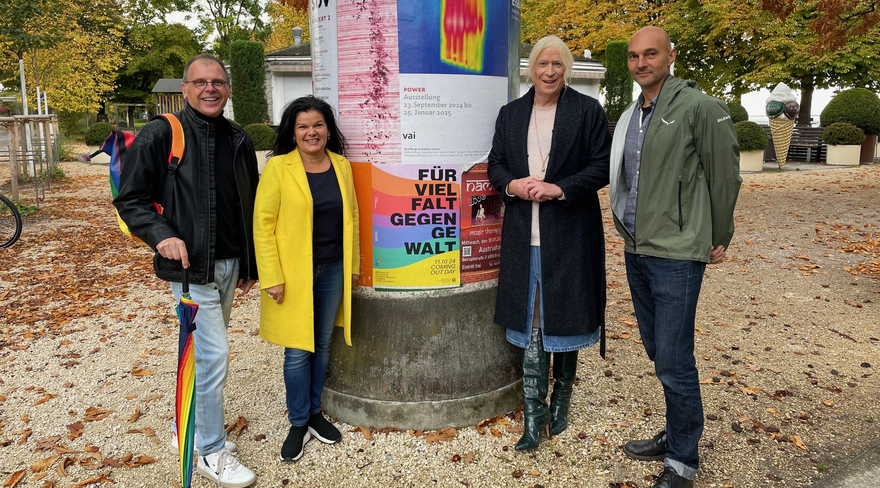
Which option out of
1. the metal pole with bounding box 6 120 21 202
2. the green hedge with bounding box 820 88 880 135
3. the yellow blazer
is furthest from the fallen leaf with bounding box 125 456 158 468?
the green hedge with bounding box 820 88 880 135

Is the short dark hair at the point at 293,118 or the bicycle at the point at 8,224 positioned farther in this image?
the bicycle at the point at 8,224

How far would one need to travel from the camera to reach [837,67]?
83.9 ft

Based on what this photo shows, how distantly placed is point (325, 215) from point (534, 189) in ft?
3.72

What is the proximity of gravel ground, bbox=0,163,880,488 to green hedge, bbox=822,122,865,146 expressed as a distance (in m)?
12.9

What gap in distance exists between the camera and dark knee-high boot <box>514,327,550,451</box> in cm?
364

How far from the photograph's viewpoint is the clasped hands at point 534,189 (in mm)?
3311

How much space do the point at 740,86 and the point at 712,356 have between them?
90.9 feet

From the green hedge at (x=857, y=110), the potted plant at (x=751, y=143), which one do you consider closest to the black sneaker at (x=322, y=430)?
the potted plant at (x=751, y=143)

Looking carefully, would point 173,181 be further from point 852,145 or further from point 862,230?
point 852,145

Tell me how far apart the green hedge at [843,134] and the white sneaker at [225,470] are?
2070cm

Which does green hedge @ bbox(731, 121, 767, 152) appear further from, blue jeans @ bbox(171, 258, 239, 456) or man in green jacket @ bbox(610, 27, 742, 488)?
blue jeans @ bbox(171, 258, 239, 456)

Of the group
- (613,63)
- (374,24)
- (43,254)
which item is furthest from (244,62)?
(374,24)

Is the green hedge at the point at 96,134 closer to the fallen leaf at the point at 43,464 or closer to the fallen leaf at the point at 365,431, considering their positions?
the fallen leaf at the point at 43,464

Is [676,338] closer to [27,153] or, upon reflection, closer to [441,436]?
[441,436]
